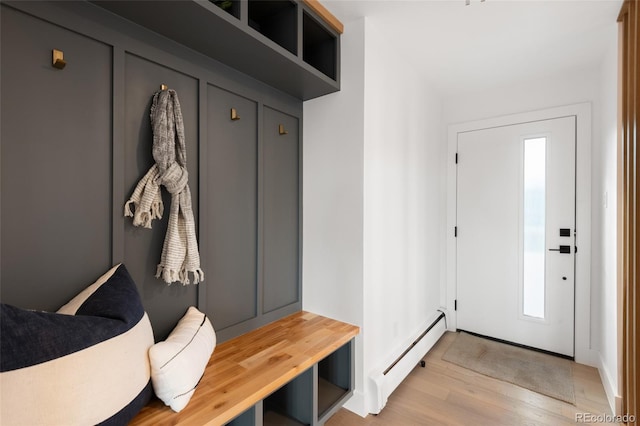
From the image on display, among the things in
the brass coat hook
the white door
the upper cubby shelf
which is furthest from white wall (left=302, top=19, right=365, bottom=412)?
the white door

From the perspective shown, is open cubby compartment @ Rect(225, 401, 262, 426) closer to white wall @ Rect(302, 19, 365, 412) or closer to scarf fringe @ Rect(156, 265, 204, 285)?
scarf fringe @ Rect(156, 265, 204, 285)

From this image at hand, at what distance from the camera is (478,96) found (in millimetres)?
3074

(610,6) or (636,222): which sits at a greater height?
(610,6)

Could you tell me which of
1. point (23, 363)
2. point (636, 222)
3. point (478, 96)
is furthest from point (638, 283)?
point (23, 363)

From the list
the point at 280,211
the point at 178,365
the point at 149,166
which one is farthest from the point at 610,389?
the point at 149,166

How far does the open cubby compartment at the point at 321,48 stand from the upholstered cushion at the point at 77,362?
177 centimetres

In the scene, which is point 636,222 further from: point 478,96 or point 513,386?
point 478,96

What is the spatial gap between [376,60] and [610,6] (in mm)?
1390

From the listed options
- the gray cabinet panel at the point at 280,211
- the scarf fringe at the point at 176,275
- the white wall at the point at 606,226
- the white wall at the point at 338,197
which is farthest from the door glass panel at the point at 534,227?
the scarf fringe at the point at 176,275

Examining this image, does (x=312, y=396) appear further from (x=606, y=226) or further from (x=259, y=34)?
(x=606, y=226)

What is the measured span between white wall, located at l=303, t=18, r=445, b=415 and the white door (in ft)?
3.06

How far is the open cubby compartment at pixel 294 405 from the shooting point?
1.56 meters

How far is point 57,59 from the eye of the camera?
3.47 feet

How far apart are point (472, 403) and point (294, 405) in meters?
1.25
